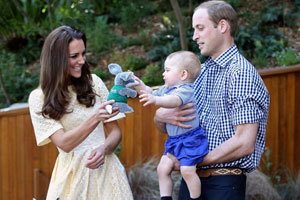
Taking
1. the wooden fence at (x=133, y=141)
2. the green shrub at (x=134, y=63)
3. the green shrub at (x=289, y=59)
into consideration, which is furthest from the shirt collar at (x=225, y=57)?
the green shrub at (x=134, y=63)

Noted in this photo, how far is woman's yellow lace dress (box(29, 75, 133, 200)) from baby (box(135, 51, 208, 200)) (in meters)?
0.45

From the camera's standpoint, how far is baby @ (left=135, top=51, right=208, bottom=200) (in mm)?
2719

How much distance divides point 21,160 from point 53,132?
263 cm

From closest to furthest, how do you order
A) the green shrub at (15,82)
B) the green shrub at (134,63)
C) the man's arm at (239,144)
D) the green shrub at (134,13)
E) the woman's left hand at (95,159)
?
the man's arm at (239,144), the woman's left hand at (95,159), the green shrub at (134,63), the green shrub at (15,82), the green shrub at (134,13)

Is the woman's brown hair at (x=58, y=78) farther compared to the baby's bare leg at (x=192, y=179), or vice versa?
the woman's brown hair at (x=58, y=78)

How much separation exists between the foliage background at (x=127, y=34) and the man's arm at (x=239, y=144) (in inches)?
173

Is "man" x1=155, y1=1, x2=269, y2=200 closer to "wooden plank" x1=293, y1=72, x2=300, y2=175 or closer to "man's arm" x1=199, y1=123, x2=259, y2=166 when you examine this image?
"man's arm" x1=199, y1=123, x2=259, y2=166

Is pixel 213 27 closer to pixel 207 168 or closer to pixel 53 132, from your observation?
pixel 207 168

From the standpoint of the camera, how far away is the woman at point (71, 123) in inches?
124

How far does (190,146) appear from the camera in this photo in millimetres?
2748

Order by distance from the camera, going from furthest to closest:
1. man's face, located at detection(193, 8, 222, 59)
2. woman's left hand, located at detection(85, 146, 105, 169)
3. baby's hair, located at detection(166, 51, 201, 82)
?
1. woman's left hand, located at detection(85, 146, 105, 169)
2. baby's hair, located at detection(166, 51, 201, 82)
3. man's face, located at detection(193, 8, 222, 59)

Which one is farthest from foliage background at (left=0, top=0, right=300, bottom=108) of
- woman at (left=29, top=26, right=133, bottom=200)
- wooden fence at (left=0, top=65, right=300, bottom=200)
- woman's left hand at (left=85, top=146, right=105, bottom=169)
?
woman's left hand at (left=85, top=146, right=105, bottom=169)

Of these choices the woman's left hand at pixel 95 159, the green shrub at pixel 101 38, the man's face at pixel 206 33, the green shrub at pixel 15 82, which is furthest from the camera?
the green shrub at pixel 101 38

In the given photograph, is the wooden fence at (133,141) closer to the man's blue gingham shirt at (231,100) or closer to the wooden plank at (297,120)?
the wooden plank at (297,120)
